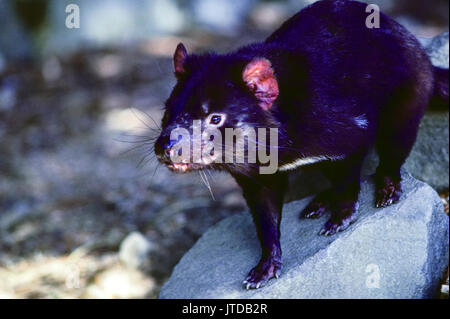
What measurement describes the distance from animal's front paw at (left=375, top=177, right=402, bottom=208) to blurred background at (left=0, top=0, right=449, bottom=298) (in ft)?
4.09

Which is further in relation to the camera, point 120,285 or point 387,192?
point 120,285

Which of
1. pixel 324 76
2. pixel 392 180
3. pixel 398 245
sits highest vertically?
pixel 324 76

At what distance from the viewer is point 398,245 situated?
2.78 meters

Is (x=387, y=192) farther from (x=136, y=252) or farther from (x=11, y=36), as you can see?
(x=11, y=36)

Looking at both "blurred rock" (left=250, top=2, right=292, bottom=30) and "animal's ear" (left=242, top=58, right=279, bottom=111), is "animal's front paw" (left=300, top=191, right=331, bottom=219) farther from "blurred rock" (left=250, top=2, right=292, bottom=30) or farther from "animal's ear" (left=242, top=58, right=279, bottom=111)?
"blurred rock" (left=250, top=2, right=292, bottom=30)

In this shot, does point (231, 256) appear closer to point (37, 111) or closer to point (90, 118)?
point (90, 118)

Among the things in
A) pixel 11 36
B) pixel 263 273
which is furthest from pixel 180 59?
pixel 11 36

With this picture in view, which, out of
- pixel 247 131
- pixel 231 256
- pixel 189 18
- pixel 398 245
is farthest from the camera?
pixel 189 18

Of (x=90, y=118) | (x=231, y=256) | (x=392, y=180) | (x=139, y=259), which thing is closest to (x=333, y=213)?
(x=392, y=180)

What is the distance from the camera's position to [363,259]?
2723mm

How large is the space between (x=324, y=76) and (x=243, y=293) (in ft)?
3.63

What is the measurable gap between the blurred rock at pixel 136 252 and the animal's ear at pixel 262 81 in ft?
6.48

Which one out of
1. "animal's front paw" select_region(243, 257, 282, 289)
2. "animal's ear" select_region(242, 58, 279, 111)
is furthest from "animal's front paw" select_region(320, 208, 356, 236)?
"animal's ear" select_region(242, 58, 279, 111)

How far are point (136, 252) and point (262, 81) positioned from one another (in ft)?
6.84
